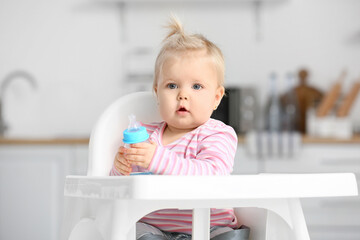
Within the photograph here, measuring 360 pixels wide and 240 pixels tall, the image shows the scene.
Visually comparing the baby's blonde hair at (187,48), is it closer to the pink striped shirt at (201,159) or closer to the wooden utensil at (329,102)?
the pink striped shirt at (201,159)

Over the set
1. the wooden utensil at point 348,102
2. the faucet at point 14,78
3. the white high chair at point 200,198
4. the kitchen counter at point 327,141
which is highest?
the faucet at point 14,78

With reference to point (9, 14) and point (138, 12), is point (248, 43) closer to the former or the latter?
point (138, 12)

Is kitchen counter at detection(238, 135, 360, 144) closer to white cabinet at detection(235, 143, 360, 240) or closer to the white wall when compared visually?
white cabinet at detection(235, 143, 360, 240)

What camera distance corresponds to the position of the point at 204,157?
1.18 meters

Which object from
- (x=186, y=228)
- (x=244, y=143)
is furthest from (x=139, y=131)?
(x=244, y=143)

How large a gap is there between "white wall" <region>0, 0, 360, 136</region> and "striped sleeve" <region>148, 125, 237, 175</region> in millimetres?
2138

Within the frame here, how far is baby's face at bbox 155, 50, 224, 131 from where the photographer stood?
1.24 metres

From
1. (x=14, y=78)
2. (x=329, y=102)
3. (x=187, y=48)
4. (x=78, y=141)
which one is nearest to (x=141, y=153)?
(x=187, y=48)

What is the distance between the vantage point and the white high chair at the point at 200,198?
0.90 meters

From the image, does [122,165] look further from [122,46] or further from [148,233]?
[122,46]

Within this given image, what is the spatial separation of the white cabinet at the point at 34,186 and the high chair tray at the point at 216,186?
188 centimetres

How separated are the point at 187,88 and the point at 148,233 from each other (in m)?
0.31

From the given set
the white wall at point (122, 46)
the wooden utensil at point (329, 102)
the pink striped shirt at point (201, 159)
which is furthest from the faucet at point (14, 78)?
the pink striped shirt at point (201, 159)

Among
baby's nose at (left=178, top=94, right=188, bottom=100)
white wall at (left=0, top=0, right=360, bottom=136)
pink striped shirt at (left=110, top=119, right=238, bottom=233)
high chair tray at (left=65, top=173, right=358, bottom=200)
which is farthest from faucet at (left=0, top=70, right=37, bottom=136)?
high chair tray at (left=65, top=173, right=358, bottom=200)
